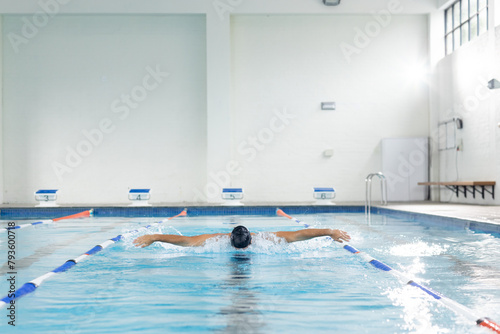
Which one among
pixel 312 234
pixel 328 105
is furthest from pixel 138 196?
pixel 312 234

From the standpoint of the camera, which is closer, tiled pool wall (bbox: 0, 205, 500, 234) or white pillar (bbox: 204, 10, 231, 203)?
tiled pool wall (bbox: 0, 205, 500, 234)

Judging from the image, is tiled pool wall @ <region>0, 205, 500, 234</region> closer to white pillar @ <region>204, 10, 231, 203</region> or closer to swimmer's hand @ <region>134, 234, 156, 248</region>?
white pillar @ <region>204, 10, 231, 203</region>

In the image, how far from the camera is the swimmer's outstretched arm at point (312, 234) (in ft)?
14.2

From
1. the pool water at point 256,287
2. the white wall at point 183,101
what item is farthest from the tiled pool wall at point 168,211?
the pool water at point 256,287

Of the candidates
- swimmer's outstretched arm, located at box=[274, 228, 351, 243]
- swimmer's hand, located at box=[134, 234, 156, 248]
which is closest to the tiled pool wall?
swimmer's outstretched arm, located at box=[274, 228, 351, 243]

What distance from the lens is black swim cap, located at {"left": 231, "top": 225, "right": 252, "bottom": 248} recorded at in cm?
450

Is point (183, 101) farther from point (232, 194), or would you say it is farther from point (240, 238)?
point (240, 238)

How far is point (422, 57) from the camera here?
43.1ft

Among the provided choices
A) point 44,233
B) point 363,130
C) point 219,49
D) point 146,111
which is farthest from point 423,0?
point 44,233

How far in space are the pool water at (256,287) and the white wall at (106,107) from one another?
699cm

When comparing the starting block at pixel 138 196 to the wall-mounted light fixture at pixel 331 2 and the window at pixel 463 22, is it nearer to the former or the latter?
the wall-mounted light fixture at pixel 331 2

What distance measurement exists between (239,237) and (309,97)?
8.94 metres

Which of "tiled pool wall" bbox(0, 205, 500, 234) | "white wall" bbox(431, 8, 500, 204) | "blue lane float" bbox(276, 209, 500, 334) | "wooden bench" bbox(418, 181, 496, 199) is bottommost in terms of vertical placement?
"tiled pool wall" bbox(0, 205, 500, 234)

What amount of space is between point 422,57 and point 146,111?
7.06 meters
